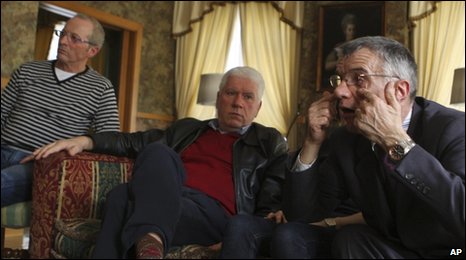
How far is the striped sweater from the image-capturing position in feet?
7.90

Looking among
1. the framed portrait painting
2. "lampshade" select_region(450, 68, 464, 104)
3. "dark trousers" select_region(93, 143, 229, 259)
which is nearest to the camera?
"dark trousers" select_region(93, 143, 229, 259)

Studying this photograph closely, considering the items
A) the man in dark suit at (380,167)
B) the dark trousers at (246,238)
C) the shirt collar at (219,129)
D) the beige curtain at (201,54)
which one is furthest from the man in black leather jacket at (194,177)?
the beige curtain at (201,54)

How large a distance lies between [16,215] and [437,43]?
3683 millimetres

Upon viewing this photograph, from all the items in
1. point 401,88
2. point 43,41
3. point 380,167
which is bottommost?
point 380,167

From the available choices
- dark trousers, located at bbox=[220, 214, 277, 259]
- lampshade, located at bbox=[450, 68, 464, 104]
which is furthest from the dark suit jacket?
lampshade, located at bbox=[450, 68, 464, 104]

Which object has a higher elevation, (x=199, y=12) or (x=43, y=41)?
(x=199, y=12)

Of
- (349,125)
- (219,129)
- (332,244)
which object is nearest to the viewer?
(332,244)

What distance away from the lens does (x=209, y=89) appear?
461 centimetres

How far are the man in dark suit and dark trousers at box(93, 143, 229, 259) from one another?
36 centimetres

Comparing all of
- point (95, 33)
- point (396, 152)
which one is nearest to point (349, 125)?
point (396, 152)

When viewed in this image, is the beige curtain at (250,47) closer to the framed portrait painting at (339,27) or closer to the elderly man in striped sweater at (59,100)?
the framed portrait painting at (339,27)

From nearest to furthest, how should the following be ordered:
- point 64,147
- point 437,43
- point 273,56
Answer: point 64,147, point 437,43, point 273,56

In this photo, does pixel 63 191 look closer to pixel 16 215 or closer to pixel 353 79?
pixel 16 215

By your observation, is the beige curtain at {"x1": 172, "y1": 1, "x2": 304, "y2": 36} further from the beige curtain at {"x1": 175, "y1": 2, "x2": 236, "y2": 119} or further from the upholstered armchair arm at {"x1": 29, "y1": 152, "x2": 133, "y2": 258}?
the upholstered armchair arm at {"x1": 29, "y1": 152, "x2": 133, "y2": 258}
